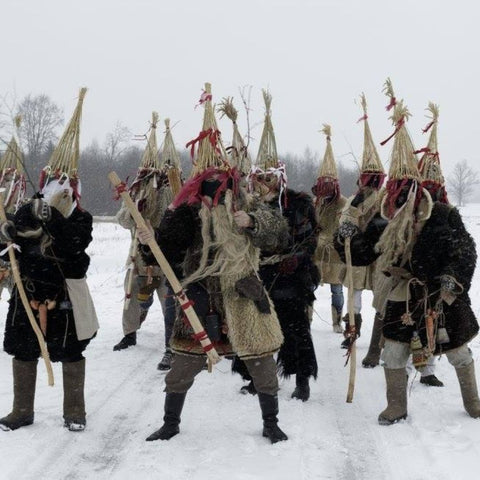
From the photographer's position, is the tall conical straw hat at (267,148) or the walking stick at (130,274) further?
→ the walking stick at (130,274)

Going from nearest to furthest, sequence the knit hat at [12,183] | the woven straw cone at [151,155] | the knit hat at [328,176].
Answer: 1. the knit hat at [12,183]
2. the woven straw cone at [151,155]
3. the knit hat at [328,176]

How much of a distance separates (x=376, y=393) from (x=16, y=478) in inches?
115

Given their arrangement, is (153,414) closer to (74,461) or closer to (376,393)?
(74,461)

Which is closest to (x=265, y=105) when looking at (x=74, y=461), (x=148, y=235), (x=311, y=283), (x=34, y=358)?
(x=311, y=283)

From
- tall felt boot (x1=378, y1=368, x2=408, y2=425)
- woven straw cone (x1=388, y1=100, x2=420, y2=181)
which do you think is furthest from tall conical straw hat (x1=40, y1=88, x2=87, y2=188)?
tall felt boot (x1=378, y1=368, x2=408, y2=425)

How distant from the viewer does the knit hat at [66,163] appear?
398 cm

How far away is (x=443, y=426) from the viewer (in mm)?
4020

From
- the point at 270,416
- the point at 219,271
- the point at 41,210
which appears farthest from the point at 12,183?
the point at 270,416

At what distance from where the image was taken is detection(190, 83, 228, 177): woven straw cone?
3.86 meters

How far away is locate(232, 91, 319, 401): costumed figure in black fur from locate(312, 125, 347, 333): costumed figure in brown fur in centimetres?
214

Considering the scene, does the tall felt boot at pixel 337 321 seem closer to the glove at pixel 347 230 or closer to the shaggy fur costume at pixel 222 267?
the glove at pixel 347 230

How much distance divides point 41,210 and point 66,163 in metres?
0.45

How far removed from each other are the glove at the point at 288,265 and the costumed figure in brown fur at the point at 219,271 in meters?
0.89

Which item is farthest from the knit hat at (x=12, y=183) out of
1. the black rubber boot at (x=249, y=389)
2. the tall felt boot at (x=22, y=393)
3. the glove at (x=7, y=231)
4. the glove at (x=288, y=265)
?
the black rubber boot at (x=249, y=389)
